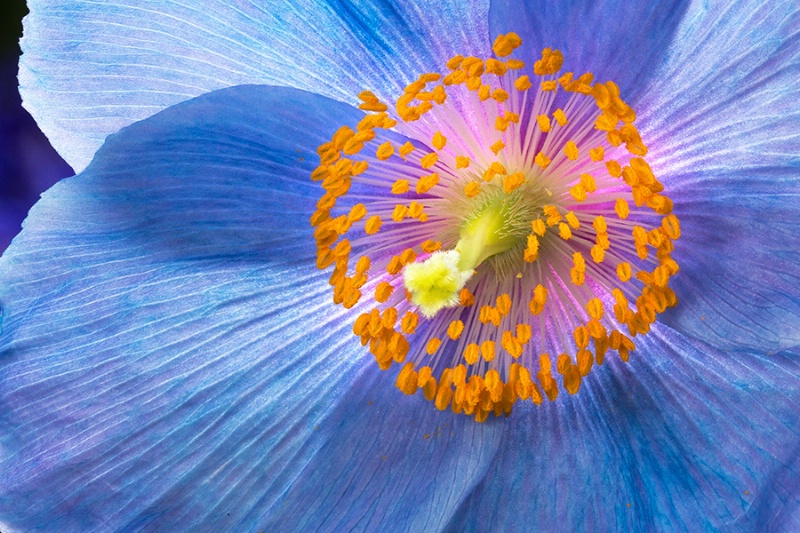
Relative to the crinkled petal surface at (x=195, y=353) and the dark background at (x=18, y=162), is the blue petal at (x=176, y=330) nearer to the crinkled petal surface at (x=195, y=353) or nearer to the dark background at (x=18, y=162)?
the crinkled petal surface at (x=195, y=353)

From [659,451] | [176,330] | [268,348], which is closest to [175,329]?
[176,330]

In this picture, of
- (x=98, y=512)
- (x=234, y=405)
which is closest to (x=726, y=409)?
(x=234, y=405)

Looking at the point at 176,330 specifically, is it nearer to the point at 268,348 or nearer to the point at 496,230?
the point at 268,348

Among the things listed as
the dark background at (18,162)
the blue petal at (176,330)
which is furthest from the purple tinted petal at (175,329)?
the dark background at (18,162)

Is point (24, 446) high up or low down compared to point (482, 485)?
up

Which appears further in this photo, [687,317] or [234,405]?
[234,405]

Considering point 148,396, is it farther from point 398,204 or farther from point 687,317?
point 687,317
